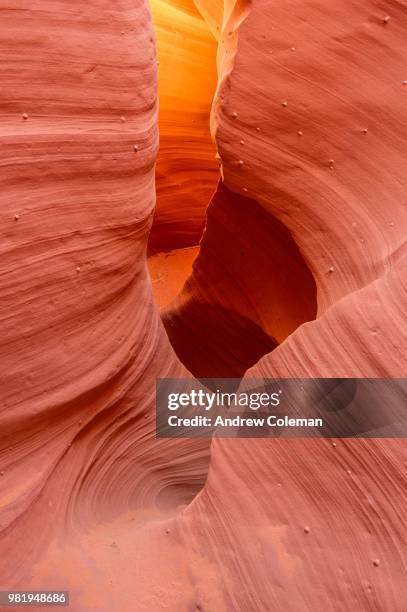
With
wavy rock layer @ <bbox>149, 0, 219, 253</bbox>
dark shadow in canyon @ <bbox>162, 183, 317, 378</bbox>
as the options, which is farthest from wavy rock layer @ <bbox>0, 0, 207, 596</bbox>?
wavy rock layer @ <bbox>149, 0, 219, 253</bbox>

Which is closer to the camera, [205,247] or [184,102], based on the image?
[205,247]

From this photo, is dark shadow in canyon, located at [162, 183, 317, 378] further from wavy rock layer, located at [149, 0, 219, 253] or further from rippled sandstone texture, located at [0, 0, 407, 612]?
wavy rock layer, located at [149, 0, 219, 253]

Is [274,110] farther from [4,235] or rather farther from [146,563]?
[146,563]

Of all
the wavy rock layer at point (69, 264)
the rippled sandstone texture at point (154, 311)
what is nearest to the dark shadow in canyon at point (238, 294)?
the rippled sandstone texture at point (154, 311)

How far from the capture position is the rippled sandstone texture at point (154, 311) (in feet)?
3.26

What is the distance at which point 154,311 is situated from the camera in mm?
1411

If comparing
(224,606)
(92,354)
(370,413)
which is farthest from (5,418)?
(370,413)

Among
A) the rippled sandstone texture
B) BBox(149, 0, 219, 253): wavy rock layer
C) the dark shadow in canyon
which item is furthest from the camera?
BBox(149, 0, 219, 253): wavy rock layer

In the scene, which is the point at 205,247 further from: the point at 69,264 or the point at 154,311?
the point at 69,264

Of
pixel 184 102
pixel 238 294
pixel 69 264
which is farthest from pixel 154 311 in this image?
pixel 184 102

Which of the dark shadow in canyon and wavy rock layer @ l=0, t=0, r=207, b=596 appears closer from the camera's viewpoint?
wavy rock layer @ l=0, t=0, r=207, b=596

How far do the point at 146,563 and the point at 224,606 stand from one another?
159mm

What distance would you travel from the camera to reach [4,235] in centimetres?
100

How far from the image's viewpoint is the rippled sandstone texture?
39.2 inches
